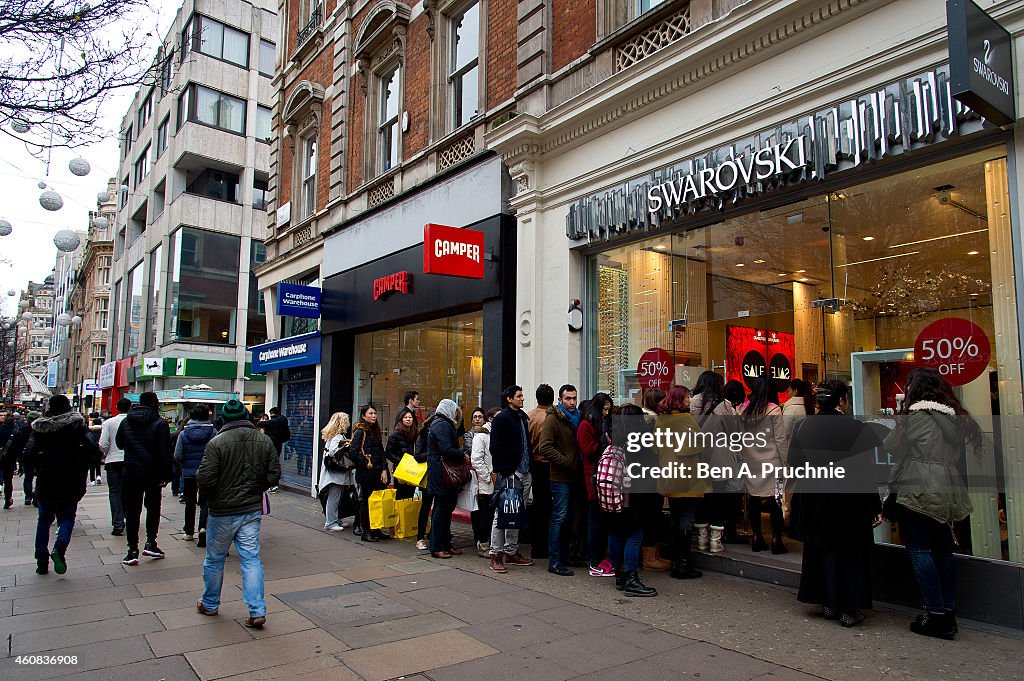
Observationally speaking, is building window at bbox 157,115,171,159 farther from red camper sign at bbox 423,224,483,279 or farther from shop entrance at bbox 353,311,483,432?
red camper sign at bbox 423,224,483,279

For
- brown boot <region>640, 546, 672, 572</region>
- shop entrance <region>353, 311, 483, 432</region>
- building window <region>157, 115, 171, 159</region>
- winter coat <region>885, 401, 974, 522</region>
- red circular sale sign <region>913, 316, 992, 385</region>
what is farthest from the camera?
building window <region>157, 115, 171, 159</region>

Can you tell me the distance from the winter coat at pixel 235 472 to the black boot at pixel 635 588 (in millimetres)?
3308

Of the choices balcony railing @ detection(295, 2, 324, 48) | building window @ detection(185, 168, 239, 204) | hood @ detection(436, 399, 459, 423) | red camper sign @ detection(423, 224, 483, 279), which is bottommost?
hood @ detection(436, 399, 459, 423)

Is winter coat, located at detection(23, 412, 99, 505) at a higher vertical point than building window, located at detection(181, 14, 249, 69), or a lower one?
lower

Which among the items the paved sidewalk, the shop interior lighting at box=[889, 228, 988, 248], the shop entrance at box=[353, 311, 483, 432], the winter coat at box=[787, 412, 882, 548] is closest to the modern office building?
the shop entrance at box=[353, 311, 483, 432]

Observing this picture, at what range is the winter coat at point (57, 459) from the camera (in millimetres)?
7263

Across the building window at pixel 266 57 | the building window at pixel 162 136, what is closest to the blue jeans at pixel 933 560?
the building window at pixel 266 57

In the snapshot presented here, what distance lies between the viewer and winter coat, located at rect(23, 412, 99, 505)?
7.26 meters

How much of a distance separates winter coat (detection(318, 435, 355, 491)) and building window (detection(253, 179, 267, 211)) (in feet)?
92.2

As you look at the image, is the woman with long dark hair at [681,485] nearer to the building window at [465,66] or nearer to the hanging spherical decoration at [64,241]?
the building window at [465,66]

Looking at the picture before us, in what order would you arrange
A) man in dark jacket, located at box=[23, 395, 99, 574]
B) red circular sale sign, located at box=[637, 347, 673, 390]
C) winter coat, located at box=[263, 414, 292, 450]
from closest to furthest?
man in dark jacket, located at box=[23, 395, 99, 574], red circular sale sign, located at box=[637, 347, 673, 390], winter coat, located at box=[263, 414, 292, 450]

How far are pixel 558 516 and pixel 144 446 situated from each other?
4.77 meters

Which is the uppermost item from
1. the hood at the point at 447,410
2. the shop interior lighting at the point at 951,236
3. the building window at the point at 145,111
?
the building window at the point at 145,111

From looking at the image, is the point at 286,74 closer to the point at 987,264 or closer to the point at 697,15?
the point at 697,15
